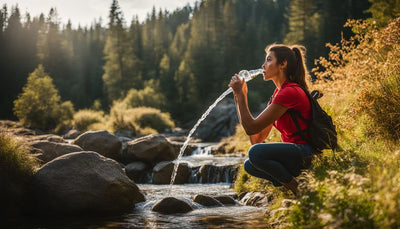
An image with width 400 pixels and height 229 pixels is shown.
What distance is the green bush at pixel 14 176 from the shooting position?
535 centimetres

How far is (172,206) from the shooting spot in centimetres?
576

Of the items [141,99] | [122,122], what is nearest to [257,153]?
[122,122]

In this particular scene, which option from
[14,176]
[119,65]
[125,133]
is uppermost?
[119,65]

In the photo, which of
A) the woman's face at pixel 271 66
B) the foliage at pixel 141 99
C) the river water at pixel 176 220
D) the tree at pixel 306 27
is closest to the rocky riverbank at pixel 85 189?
the river water at pixel 176 220

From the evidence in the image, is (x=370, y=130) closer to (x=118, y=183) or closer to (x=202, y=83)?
(x=118, y=183)

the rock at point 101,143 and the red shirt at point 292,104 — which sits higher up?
the red shirt at point 292,104

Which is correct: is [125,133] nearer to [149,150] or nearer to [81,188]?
[149,150]

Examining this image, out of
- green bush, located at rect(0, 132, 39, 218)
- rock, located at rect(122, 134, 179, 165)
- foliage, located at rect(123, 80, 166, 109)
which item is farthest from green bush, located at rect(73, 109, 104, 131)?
green bush, located at rect(0, 132, 39, 218)

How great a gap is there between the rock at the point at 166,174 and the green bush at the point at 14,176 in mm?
4413

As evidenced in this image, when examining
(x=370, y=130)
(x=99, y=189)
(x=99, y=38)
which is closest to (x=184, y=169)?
(x=99, y=189)

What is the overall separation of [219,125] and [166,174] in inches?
689

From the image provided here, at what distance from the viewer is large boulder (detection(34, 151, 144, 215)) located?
5.56 m

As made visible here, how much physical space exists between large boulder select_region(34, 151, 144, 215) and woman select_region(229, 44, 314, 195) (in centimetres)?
330

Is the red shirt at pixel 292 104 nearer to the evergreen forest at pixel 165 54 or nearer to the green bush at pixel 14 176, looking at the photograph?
the green bush at pixel 14 176
